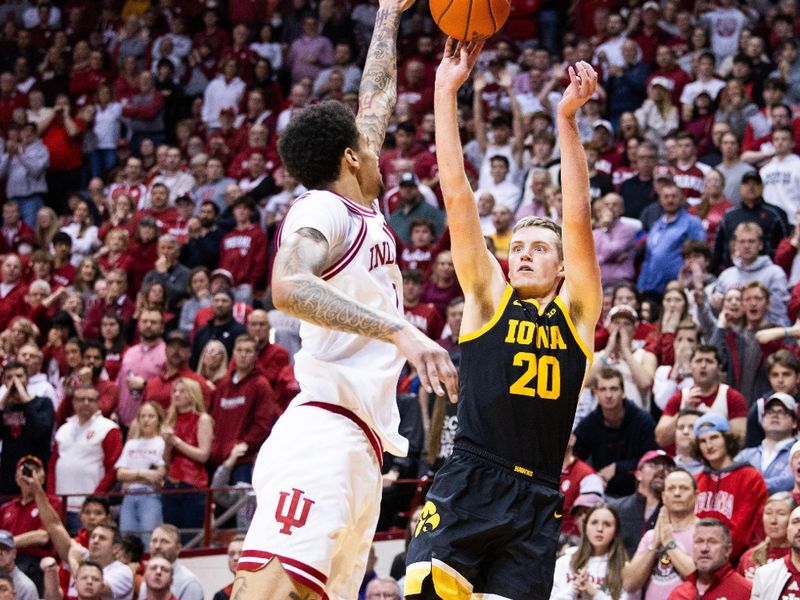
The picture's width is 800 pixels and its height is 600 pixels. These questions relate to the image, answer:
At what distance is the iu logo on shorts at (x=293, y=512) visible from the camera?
4.61 meters

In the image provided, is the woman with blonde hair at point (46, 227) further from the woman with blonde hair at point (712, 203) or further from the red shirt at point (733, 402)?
the red shirt at point (733, 402)

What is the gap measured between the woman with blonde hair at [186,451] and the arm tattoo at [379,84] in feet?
19.3

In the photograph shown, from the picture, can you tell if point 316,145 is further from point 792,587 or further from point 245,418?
point 245,418

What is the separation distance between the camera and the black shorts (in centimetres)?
477

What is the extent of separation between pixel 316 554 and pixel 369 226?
3.92 feet

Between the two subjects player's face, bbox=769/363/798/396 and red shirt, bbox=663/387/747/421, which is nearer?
player's face, bbox=769/363/798/396

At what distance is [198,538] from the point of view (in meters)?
11.0

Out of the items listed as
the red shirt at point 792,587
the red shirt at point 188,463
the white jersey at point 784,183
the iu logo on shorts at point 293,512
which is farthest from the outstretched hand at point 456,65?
the white jersey at point 784,183

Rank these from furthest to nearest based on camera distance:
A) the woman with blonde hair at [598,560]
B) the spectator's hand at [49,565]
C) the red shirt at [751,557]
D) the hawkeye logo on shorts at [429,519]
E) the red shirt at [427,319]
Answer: the red shirt at [427,319], the spectator's hand at [49,565], the woman with blonde hair at [598,560], the red shirt at [751,557], the hawkeye logo on shorts at [429,519]

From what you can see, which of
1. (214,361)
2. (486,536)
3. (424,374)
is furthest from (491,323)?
(214,361)

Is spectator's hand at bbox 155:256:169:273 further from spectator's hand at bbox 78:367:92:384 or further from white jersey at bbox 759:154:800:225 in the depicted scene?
white jersey at bbox 759:154:800:225

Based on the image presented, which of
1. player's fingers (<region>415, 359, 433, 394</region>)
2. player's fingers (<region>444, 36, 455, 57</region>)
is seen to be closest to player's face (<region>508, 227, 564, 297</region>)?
player's fingers (<region>444, 36, 455, 57</region>)

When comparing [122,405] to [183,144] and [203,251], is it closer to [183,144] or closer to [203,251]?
[203,251]

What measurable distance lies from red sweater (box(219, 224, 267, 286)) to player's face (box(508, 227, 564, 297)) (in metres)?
10.3
